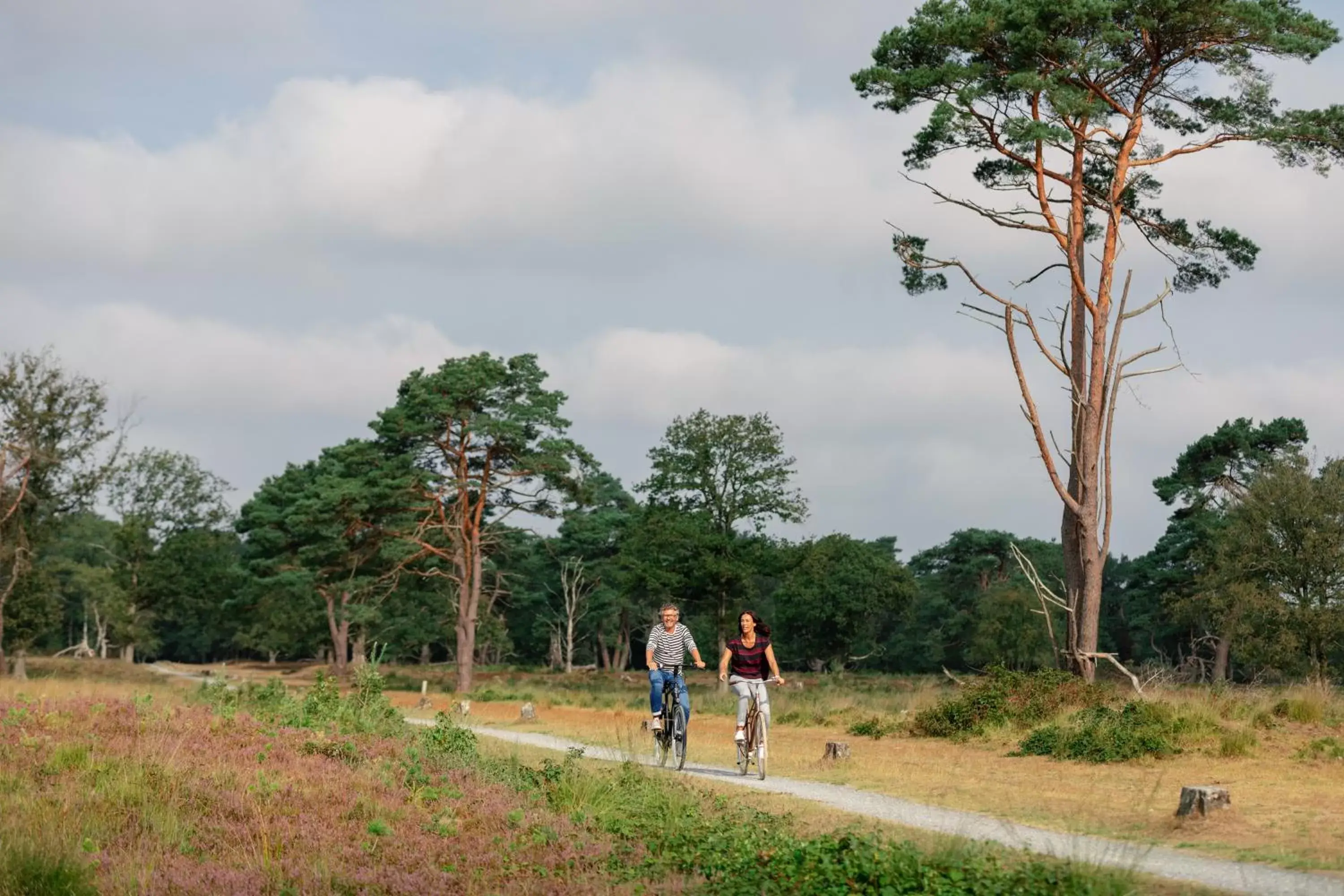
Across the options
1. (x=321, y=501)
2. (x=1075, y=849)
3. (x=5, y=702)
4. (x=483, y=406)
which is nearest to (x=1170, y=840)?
(x=1075, y=849)

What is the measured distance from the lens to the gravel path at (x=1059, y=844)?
866 centimetres

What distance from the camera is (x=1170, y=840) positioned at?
36.6 feet

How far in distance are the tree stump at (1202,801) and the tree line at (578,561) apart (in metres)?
13.7

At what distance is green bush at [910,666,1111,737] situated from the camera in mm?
22625

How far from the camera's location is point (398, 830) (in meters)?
11.1

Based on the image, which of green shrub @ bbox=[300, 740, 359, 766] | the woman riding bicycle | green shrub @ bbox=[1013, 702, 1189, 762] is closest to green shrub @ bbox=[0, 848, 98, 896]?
green shrub @ bbox=[300, 740, 359, 766]

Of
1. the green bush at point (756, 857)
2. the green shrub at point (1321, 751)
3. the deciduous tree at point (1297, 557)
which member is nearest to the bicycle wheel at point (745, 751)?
the green bush at point (756, 857)

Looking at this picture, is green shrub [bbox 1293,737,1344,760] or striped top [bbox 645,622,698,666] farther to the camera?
green shrub [bbox 1293,737,1344,760]

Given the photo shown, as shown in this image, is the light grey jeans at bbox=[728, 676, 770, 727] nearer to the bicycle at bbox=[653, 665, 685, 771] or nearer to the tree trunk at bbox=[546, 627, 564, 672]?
the bicycle at bbox=[653, 665, 685, 771]

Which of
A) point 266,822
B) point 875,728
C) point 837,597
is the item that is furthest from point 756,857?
point 837,597

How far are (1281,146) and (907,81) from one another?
7.16m

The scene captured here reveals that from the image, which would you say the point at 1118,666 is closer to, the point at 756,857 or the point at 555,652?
the point at 756,857

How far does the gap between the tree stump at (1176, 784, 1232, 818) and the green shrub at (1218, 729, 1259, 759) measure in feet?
22.7

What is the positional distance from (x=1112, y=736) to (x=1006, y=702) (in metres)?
4.09
